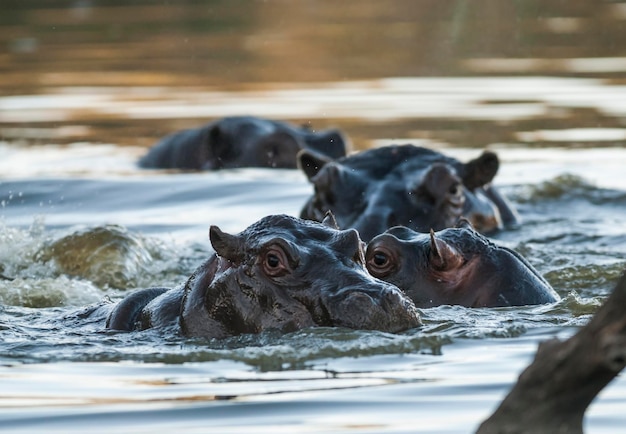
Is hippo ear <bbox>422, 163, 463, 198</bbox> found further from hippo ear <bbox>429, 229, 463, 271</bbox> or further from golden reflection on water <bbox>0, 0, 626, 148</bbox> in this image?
golden reflection on water <bbox>0, 0, 626, 148</bbox>

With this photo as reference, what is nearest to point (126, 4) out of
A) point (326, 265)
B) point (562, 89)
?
point (562, 89)

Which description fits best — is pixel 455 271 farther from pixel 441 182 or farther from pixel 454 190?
pixel 454 190

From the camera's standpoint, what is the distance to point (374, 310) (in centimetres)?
591

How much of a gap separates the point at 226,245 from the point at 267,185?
7914 mm

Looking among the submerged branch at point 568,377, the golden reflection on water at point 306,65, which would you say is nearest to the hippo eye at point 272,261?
the submerged branch at point 568,377

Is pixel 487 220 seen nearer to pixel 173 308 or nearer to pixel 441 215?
pixel 441 215

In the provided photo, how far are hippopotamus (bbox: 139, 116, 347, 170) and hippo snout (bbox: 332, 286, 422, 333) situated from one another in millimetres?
9318

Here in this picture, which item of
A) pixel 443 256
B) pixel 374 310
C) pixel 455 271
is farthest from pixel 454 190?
pixel 374 310

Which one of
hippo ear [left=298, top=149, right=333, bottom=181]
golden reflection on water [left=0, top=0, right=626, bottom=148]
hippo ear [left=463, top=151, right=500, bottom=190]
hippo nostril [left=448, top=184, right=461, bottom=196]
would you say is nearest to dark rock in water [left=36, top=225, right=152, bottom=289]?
hippo ear [left=298, top=149, right=333, bottom=181]

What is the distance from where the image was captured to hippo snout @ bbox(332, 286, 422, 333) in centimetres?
593

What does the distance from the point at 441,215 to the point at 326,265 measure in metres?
4.06

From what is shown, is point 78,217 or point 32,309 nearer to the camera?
point 32,309

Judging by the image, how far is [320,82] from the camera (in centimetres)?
2188

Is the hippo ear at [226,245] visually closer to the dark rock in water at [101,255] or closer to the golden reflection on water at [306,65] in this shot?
the dark rock in water at [101,255]
